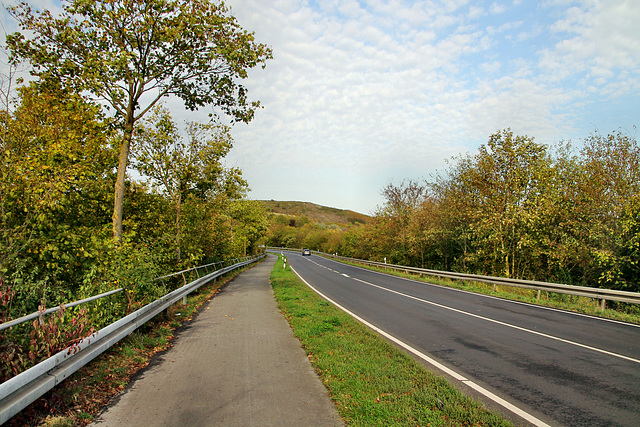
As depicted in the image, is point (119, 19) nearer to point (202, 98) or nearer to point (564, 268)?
point (202, 98)

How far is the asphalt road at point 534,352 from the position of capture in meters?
4.39

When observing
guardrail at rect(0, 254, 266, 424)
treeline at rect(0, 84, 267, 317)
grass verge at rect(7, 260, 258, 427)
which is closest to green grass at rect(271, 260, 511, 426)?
grass verge at rect(7, 260, 258, 427)

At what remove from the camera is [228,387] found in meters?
4.77

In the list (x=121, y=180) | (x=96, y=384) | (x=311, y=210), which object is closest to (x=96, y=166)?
(x=121, y=180)

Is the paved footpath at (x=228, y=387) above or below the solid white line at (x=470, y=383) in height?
below

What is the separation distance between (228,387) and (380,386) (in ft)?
6.61

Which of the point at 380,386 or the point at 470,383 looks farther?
the point at 470,383

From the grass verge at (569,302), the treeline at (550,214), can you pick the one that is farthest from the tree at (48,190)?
the treeline at (550,214)

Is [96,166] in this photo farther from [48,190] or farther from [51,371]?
[51,371]

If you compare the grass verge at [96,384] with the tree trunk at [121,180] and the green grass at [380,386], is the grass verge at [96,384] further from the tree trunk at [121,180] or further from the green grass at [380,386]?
the tree trunk at [121,180]

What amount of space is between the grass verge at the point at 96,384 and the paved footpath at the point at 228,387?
0.64ft

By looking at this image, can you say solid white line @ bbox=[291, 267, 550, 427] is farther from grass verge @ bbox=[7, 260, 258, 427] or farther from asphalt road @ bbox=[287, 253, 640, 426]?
grass verge @ bbox=[7, 260, 258, 427]

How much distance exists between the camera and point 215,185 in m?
17.2

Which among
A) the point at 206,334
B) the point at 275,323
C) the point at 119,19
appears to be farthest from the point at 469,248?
the point at 119,19
